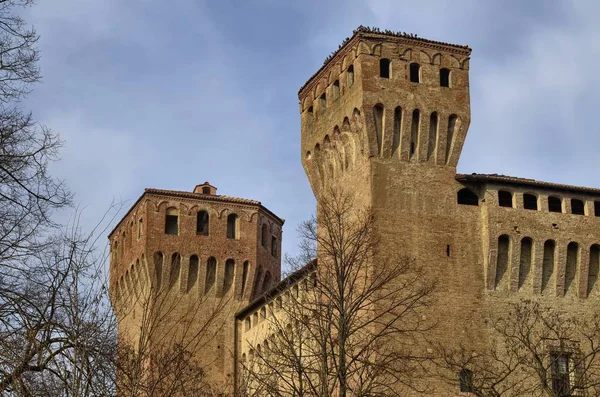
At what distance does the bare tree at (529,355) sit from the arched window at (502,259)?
708 mm

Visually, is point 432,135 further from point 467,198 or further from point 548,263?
point 548,263

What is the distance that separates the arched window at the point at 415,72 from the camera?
29.7 meters

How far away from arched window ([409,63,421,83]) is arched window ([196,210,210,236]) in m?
12.0

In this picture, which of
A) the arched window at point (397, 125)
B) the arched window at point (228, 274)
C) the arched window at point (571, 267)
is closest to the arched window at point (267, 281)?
the arched window at point (228, 274)

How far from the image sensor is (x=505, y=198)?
2934 cm

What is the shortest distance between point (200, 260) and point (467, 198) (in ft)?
39.9

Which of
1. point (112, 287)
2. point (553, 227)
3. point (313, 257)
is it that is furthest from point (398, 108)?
point (112, 287)

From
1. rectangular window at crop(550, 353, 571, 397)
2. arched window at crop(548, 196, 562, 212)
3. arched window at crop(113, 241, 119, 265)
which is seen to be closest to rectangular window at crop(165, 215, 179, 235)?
arched window at crop(113, 241, 119, 265)

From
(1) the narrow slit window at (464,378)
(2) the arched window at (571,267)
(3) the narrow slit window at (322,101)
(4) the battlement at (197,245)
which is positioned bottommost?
(1) the narrow slit window at (464,378)

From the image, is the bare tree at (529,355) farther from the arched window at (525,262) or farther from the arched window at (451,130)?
the arched window at (451,130)

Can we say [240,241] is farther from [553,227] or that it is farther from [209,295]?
[553,227]

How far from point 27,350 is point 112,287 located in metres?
31.9

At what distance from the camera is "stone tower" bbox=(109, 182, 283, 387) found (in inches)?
1480

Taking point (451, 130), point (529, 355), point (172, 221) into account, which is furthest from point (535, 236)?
point (172, 221)
